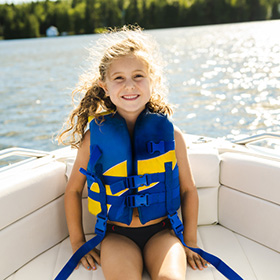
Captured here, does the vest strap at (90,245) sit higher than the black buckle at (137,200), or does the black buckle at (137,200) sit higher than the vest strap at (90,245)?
the black buckle at (137,200)

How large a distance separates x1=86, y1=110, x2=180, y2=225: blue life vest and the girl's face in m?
0.11

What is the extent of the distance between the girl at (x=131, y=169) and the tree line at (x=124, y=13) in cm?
3107

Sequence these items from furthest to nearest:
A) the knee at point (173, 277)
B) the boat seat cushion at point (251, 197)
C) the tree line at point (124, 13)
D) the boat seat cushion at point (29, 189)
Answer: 1. the tree line at point (124, 13)
2. the boat seat cushion at point (251, 197)
3. the boat seat cushion at point (29, 189)
4. the knee at point (173, 277)

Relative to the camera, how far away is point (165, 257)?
148 cm

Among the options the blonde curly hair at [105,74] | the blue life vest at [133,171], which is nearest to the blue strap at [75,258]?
the blue life vest at [133,171]

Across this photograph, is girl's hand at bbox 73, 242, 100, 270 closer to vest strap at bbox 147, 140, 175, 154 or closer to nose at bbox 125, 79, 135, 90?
vest strap at bbox 147, 140, 175, 154

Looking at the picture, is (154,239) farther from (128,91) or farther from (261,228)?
(128,91)

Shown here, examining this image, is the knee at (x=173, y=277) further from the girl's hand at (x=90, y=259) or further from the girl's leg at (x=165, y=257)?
the girl's hand at (x=90, y=259)

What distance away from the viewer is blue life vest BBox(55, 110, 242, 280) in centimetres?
163

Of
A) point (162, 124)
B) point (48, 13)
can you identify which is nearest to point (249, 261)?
point (162, 124)

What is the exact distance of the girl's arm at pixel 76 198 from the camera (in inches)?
68.6

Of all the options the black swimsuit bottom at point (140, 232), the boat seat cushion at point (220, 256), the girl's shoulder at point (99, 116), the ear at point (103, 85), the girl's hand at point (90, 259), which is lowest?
the boat seat cushion at point (220, 256)

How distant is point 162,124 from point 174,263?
2.03 ft

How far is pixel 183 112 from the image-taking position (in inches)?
319
